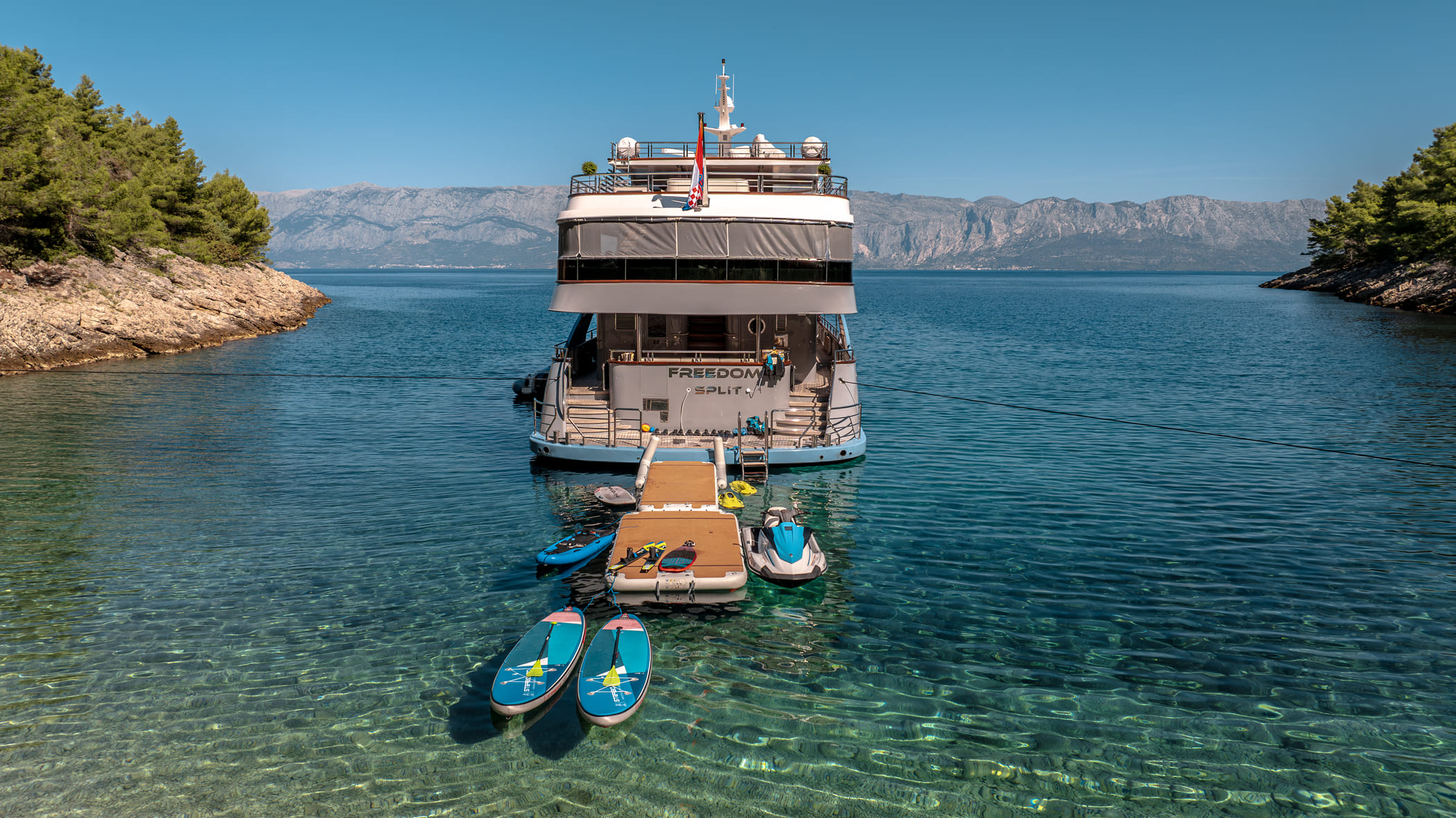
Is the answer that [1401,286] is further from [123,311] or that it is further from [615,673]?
[123,311]

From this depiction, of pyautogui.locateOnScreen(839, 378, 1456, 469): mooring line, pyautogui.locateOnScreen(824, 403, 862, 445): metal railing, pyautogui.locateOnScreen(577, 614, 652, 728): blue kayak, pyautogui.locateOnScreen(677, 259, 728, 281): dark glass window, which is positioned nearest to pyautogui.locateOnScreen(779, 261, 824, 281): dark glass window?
pyautogui.locateOnScreen(677, 259, 728, 281): dark glass window

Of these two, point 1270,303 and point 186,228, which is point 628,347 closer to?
point 186,228

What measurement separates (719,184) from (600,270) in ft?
18.2

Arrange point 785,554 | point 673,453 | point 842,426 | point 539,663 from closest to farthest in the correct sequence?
point 539,663
point 785,554
point 673,453
point 842,426

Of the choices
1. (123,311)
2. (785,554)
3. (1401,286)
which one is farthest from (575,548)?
(1401,286)

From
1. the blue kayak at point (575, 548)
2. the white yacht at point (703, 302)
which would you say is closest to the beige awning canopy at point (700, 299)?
the white yacht at point (703, 302)

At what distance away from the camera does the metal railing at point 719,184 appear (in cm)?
2564

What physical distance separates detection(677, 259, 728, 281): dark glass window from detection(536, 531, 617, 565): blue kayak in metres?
9.61

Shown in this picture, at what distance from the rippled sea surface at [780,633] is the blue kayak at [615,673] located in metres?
0.37

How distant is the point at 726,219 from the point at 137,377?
36.3 m

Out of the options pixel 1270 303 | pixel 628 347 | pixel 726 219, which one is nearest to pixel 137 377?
pixel 628 347

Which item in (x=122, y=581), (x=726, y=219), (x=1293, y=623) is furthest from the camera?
(x=726, y=219)

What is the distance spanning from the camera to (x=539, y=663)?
463 inches

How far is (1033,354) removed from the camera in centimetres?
6094
